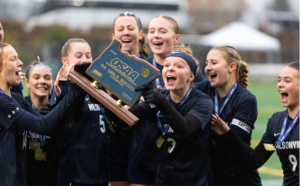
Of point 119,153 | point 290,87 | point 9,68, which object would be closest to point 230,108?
point 290,87

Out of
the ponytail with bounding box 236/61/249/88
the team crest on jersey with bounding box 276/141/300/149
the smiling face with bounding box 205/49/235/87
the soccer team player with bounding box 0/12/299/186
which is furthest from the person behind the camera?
the ponytail with bounding box 236/61/249/88

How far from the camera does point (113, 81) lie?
5.10 metres

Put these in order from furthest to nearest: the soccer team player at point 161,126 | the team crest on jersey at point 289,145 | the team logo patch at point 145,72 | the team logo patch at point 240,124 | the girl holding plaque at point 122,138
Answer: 1. the girl holding plaque at point 122,138
2. the team logo patch at point 240,124
3. the soccer team player at point 161,126
4. the team crest on jersey at point 289,145
5. the team logo patch at point 145,72

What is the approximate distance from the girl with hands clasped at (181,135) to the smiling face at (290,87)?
2.12 ft

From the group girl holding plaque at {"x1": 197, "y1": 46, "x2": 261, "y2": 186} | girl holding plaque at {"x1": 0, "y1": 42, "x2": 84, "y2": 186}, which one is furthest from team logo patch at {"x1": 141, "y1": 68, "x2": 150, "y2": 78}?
girl holding plaque at {"x1": 197, "y1": 46, "x2": 261, "y2": 186}

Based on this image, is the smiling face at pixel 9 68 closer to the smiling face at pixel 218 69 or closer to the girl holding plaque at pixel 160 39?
the girl holding plaque at pixel 160 39

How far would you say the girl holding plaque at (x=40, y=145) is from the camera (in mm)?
6008

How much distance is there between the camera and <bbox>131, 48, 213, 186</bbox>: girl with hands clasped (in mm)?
5332

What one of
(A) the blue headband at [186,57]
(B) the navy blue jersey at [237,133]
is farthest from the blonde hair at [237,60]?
(A) the blue headband at [186,57]

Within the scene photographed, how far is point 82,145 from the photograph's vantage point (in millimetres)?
5863

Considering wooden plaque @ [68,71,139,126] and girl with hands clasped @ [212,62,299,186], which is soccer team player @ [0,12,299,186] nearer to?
girl with hands clasped @ [212,62,299,186]

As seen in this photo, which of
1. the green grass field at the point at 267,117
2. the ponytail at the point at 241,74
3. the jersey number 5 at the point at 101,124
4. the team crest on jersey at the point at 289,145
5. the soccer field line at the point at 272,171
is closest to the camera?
the team crest on jersey at the point at 289,145

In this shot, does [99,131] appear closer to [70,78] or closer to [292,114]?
[70,78]

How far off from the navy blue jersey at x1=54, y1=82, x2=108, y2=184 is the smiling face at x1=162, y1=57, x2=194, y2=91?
88cm
